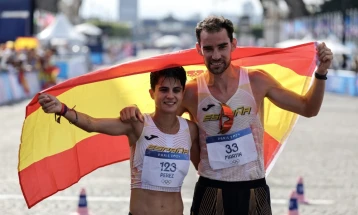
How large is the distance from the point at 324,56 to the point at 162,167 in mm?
1062

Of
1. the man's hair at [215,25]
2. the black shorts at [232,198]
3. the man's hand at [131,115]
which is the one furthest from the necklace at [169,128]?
the man's hair at [215,25]

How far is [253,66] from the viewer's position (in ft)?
19.6

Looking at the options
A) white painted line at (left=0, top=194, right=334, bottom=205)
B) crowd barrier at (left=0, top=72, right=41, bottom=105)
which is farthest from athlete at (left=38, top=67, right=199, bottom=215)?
crowd barrier at (left=0, top=72, right=41, bottom=105)

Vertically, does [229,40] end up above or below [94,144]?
above

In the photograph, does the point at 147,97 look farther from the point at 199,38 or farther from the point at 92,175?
the point at 92,175

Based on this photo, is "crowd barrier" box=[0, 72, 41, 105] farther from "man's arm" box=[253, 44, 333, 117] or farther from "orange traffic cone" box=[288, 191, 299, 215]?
"man's arm" box=[253, 44, 333, 117]

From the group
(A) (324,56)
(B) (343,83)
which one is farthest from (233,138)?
(B) (343,83)

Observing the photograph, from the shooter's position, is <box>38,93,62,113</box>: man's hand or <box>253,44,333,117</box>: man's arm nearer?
<box>38,93,62,113</box>: man's hand

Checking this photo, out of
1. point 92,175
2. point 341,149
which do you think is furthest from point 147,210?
point 341,149

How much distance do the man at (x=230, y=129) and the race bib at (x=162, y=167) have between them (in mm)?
167

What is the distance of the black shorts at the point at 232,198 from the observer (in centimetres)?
518

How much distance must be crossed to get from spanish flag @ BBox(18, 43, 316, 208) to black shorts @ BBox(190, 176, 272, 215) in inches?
26.0

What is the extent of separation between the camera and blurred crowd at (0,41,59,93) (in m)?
29.9

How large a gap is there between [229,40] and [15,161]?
932 centimetres
